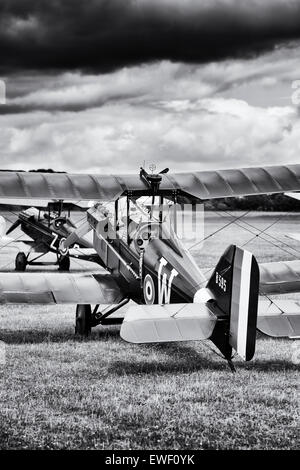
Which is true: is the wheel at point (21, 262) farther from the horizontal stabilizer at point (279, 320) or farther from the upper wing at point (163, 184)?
the horizontal stabilizer at point (279, 320)

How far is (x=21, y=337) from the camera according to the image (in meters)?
7.32

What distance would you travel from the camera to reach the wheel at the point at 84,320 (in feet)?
24.5

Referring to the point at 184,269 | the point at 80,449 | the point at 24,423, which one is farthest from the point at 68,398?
the point at 184,269

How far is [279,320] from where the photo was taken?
5.55m

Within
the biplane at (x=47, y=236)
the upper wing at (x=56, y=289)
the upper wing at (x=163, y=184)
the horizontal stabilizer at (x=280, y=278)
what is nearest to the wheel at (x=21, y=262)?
the biplane at (x=47, y=236)

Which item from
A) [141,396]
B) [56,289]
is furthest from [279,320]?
[56,289]

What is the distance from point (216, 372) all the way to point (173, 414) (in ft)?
4.03

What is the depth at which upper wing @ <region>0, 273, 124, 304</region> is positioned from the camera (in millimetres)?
7156

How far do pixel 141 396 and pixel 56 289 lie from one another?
2750 millimetres

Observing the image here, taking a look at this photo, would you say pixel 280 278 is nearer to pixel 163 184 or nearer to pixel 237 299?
pixel 163 184

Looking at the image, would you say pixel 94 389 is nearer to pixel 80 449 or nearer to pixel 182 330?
pixel 182 330

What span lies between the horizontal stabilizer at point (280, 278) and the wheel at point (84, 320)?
220cm

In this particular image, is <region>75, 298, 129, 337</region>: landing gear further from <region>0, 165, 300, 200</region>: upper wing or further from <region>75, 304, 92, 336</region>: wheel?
<region>0, 165, 300, 200</region>: upper wing
